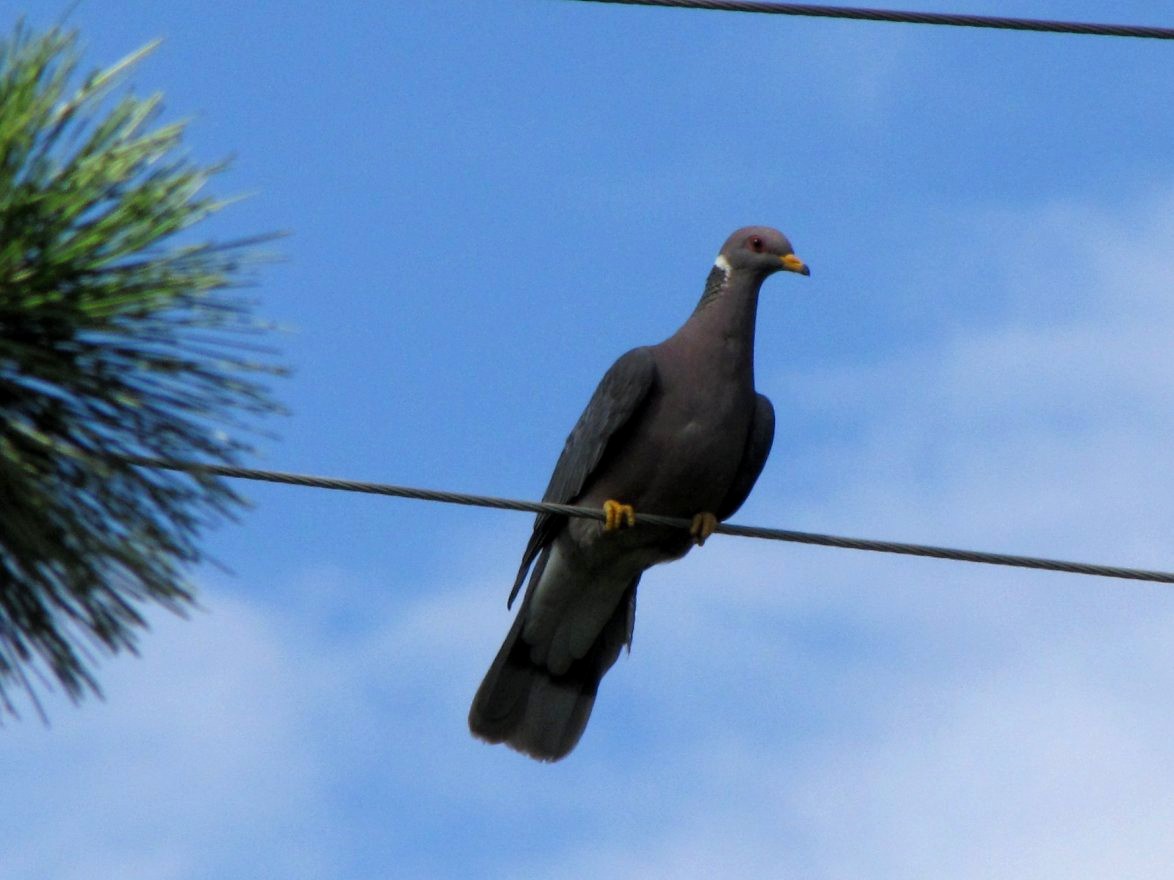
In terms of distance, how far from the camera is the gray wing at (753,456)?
606 cm

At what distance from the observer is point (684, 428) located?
5855mm

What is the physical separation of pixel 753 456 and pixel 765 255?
68 cm

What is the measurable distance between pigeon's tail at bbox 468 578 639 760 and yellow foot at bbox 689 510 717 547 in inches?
25.0

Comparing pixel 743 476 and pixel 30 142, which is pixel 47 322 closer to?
pixel 30 142

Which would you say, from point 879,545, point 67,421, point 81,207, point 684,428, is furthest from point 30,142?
point 684,428

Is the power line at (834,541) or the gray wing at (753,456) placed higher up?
the gray wing at (753,456)

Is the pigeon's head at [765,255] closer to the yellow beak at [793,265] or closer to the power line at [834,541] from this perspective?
the yellow beak at [793,265]

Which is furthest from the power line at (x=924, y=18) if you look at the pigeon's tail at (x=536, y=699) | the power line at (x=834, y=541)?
the pigeon's tail at (x=536, y=699)

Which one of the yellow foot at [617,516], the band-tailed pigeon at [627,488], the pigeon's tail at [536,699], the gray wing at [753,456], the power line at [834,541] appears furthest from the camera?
the pigeon's tail at [536,699]

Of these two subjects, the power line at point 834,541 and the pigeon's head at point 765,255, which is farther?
the pigeon's head at point 765,255

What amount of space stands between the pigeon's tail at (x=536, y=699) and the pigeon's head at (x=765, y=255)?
1280mm

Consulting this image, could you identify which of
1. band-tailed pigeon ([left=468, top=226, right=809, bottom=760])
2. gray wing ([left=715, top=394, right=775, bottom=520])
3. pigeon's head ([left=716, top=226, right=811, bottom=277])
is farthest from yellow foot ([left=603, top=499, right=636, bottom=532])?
pigeon's head ([left=716, top=226, right=811, bottom=277])

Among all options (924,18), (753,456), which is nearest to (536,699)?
(753,456)

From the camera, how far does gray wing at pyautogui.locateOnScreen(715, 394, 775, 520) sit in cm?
606
